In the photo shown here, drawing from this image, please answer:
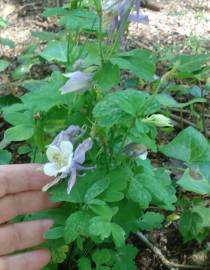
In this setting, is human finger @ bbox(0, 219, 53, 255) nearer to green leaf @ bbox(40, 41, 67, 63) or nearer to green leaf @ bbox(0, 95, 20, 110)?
green leaf @ bbox(40, 41, 67, 63)

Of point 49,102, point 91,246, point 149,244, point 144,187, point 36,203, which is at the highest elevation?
point 49,102

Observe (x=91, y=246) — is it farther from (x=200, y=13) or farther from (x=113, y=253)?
(x=200, y=13)

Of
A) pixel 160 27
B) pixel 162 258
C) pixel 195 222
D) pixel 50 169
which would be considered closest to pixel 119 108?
pixel 50 169

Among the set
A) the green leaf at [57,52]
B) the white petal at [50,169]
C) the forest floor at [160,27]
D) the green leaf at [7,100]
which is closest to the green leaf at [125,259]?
the white petal at [50,169]

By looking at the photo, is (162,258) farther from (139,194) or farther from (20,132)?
(20,132)

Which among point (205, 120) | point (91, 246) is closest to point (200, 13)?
point (205, 120)

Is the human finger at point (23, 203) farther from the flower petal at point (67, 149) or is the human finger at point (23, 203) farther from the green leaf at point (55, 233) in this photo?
the flower petal at point (67, 149)

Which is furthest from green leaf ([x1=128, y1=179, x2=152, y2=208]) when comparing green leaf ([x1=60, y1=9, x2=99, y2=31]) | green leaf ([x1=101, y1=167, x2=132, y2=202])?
green leaf ([x1=60, y1=9, x2=99, y2=31])
